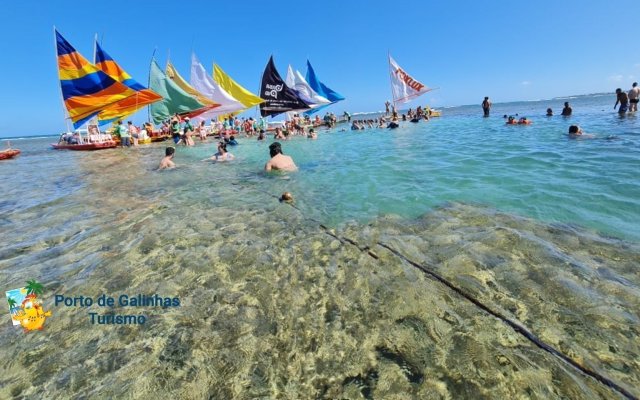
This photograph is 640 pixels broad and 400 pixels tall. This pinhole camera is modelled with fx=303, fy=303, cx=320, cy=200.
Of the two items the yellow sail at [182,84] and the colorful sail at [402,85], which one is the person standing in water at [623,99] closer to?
the colorful sail at [402,85]

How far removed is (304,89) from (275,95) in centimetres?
1205

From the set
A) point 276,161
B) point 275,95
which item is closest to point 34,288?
point 276,161

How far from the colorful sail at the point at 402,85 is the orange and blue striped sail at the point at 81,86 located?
27.8m

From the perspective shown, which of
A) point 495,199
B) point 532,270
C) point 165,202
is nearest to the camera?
point 532,270

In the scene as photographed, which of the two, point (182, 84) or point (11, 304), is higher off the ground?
point (182, 84)

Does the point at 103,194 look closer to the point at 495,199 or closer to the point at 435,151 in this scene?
the point at 495,199

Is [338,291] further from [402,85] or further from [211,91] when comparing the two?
[402,85]

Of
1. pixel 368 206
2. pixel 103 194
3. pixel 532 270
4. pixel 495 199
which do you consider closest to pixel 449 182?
pixel 495 199

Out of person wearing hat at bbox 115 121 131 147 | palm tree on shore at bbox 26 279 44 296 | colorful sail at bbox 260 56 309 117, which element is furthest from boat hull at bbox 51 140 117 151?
palm tree on shore at bbox 26 279 44 296

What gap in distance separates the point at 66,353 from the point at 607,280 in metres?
5.48

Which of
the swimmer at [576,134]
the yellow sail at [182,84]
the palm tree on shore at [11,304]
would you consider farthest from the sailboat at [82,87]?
the swimmer at [576,134]

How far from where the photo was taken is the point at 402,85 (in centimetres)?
3597

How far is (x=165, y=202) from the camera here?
7531 mm

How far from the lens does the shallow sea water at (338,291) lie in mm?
2309
